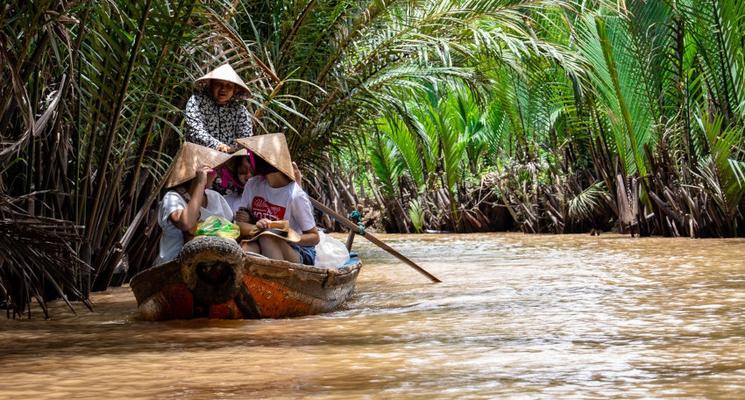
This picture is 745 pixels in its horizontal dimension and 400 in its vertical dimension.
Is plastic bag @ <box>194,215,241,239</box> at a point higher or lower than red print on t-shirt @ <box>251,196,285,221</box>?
lower

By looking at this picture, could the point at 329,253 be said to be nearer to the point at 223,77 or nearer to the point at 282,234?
the point at 282,234

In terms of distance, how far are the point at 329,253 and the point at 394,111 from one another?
5.47 meters

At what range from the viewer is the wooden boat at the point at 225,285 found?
17.9ft

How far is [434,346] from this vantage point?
4.64 metres

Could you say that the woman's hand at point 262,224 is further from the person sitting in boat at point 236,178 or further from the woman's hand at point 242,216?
the person sitting in boat at point 236,178

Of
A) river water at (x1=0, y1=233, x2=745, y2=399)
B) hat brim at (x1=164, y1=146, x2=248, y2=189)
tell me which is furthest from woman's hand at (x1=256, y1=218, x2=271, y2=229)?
river water at (x1=0, y1=233, x2=745, y2=399)

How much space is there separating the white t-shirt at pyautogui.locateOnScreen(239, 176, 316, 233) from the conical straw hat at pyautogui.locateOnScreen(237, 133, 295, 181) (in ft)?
0.36

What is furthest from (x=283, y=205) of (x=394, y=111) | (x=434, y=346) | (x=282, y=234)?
(x=394, y=111)

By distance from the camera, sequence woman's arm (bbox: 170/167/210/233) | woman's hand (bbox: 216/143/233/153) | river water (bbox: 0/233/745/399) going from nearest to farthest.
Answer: river water (bbox: 0/233/745/399)
woman's arm (bbox: 170/167/210/233)
woman's hand (bbox: 216/143/233/153)

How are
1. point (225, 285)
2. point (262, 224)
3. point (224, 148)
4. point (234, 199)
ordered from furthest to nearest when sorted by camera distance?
point (234, 199) → point (224, 148) → point (262, 224) → point (225, 285)

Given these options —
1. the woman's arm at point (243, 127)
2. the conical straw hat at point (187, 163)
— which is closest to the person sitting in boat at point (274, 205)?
the conical straw hat at point (187, 163)

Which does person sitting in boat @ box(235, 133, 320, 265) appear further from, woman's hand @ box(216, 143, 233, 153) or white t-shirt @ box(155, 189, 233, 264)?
woman's hand @ box(216, 143, 233, 153)

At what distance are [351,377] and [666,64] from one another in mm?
9815

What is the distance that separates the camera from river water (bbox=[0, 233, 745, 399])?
368cm
